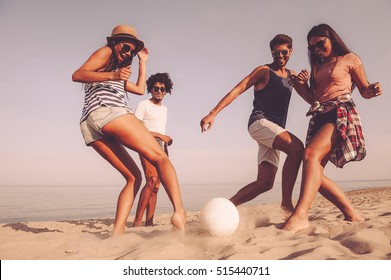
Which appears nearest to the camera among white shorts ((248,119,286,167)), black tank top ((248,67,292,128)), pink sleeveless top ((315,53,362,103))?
pink sleeveless top ((315,53,362,103))

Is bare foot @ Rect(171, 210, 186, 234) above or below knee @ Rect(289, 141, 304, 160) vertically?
below

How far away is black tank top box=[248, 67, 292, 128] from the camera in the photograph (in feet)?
13.2

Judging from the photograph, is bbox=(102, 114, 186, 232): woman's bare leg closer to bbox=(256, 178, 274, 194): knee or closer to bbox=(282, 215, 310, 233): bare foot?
bbox=(282, 215, 310, 233): bare foot

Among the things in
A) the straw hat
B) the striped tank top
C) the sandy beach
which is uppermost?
the straw hat

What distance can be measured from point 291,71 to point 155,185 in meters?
2.45

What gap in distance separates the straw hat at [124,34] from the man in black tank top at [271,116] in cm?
111

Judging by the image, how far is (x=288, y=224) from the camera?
10.5 feet

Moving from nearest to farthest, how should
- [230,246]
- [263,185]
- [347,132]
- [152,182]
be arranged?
[230,246] < [347,132] < [263,185] < [152,182]

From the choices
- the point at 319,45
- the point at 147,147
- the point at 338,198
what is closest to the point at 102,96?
the point at 147,147

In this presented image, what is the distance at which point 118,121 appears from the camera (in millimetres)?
3006

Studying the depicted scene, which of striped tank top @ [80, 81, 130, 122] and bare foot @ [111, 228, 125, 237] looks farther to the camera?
bare foot @ [111, 228, 125, 237]

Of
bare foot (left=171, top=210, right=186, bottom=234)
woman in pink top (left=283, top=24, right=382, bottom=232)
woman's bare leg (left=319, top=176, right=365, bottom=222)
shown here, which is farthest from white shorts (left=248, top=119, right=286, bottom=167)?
bare foot (left=171, top=210, right=186, bottom=234)

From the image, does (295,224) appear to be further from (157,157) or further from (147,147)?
(147,147)

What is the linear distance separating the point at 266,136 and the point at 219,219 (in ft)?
4.09
